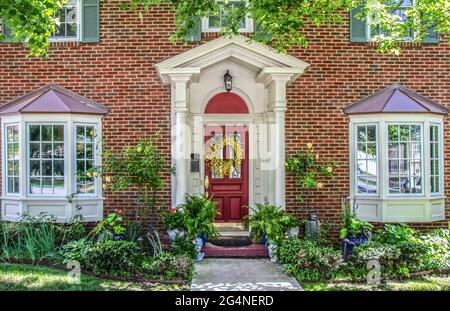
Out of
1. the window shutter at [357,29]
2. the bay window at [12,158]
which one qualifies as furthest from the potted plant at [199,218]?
the window shutter at [357,29]

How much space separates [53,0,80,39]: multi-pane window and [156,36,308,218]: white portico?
2.18 m

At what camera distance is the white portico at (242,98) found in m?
8.73

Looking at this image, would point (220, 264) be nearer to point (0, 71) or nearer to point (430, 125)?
point (430, 125)

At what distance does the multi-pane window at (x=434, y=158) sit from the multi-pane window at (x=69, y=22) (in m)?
7.44

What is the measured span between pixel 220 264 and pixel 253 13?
13.7 feet

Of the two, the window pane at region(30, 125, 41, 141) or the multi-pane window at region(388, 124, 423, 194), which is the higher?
the window pane at region(30, 125, 41, 141)

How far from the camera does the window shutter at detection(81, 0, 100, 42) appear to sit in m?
9.52

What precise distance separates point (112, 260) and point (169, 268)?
0.88 m

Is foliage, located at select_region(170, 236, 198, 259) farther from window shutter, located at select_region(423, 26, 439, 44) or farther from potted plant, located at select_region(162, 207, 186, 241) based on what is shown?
window shutter, located at select_region(423, 26, 439, 44)

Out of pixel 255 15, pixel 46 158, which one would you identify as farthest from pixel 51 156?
pixel 255 15

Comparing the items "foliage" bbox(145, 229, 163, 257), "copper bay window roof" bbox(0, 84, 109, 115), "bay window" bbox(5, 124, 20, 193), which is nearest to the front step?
"foliage" bbox(145, 229, 163, 257)

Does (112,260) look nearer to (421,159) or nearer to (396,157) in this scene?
(396,157)

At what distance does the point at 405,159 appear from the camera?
30.6 feet

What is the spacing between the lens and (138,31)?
9555mm
